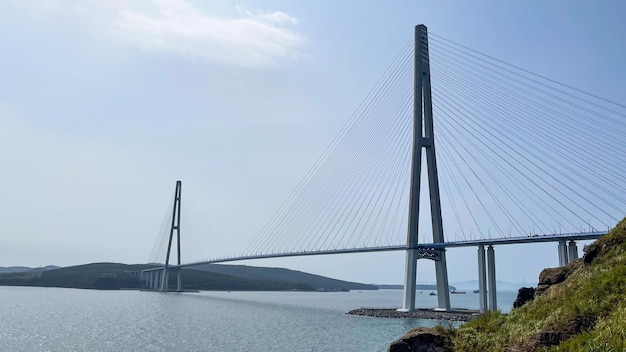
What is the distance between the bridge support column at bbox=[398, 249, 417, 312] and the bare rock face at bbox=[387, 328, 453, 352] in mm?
41123

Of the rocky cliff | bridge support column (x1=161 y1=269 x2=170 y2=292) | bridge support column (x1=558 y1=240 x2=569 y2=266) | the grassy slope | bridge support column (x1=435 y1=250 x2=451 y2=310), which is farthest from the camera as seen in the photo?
bridge support column (x1=161 y1=269 x2=170 y2=292)

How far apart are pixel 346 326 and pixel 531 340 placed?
35.9 meters

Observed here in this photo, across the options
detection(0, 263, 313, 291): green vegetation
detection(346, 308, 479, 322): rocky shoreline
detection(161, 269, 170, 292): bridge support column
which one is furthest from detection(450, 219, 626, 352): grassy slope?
detection(0, 263, 313, 291): green vegetation

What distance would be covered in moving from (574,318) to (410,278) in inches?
1719

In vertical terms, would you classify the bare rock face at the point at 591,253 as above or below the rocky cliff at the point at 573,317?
above

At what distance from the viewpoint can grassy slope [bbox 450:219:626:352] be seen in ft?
45.3

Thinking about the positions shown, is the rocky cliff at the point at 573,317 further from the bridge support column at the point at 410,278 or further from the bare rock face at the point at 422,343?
the bridge support column at the point at 410,278

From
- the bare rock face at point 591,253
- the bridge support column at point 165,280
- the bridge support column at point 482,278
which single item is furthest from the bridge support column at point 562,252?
the bridge support column at point 165,280

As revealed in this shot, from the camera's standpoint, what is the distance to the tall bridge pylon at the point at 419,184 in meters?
57.0

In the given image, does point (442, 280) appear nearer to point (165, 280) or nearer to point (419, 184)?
point (419, 184)

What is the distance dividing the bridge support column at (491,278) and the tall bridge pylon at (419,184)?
4973 millimetres

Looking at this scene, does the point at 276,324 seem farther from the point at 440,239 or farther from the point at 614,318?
the point at 614,318

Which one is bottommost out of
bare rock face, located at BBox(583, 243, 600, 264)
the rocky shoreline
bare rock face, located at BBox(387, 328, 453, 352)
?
the rocky shoreline

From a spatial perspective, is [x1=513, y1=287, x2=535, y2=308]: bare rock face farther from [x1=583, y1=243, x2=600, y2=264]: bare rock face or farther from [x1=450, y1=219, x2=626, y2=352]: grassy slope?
[x1=583, y1=243, x2=600, y2=264]: bare rock face
